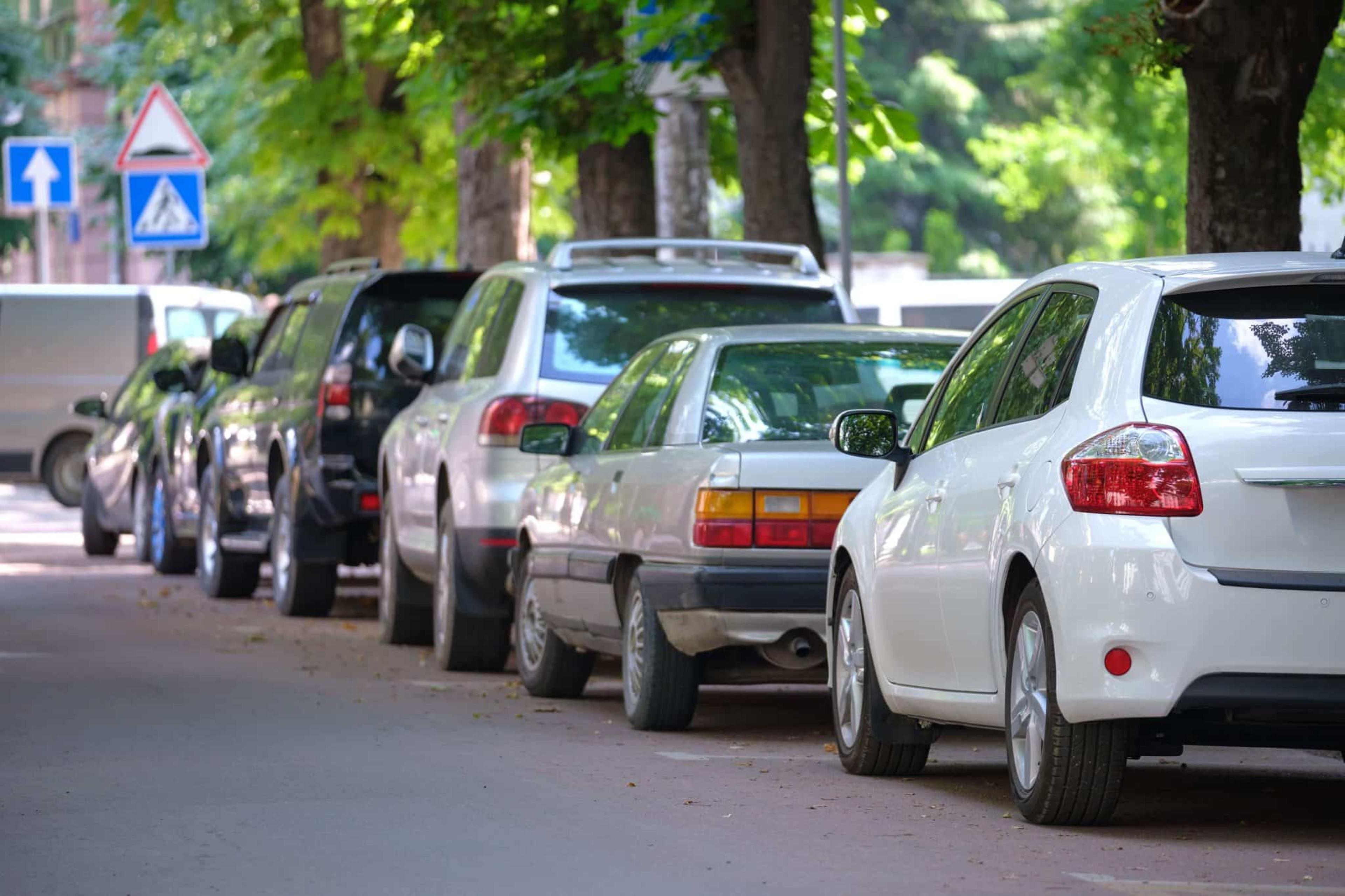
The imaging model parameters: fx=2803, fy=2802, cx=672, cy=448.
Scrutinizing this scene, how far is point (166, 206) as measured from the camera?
27062 millimetres

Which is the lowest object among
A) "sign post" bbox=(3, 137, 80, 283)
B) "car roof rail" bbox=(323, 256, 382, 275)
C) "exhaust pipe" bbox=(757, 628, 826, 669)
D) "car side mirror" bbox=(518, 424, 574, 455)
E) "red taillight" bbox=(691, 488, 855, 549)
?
"exhaust pipe" bbox=(757, 628, 826, 669)

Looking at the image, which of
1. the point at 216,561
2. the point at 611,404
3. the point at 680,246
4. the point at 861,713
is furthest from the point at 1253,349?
the point at 216,561

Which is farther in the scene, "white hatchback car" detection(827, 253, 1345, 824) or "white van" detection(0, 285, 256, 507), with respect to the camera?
"white van" detection(0, 285, 256, 507)

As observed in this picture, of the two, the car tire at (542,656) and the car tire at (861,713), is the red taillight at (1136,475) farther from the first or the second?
the car tire at (542,656)

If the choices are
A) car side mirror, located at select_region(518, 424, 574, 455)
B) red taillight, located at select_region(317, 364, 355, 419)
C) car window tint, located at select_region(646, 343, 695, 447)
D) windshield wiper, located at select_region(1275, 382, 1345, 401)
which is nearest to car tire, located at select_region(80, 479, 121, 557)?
red taillight, located at select_region(317, 364, 355, 419)

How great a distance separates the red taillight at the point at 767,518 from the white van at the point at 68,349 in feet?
76.9

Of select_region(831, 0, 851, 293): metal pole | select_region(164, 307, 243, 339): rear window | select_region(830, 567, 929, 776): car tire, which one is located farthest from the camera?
select_region(164, 307, 243, 339): rear window

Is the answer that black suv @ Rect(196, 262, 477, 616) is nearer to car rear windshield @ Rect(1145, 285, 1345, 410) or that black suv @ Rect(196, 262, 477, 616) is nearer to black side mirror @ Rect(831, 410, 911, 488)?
black side mirror @ Rect(831, 410, 911, 488)

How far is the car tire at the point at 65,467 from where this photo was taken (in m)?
33.1

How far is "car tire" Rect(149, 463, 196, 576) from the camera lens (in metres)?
21.0

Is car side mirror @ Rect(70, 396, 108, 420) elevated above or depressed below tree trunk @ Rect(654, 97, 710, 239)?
below

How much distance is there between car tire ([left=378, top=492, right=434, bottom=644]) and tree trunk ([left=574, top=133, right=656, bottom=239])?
643cm

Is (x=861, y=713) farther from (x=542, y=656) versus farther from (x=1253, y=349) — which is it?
(x=542, y=656)

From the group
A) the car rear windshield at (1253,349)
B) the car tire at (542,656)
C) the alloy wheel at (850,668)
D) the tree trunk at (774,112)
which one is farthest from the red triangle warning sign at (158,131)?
the car rear windshield at (1253,349)
